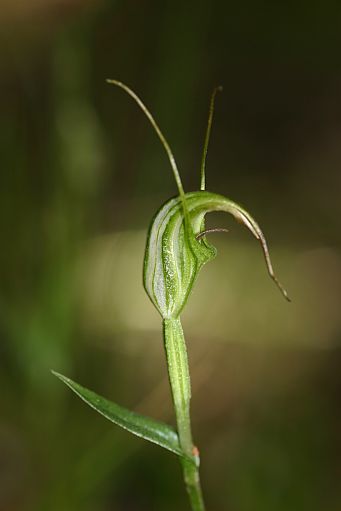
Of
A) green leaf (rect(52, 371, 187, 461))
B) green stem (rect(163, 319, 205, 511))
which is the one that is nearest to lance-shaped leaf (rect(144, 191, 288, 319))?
green stem (rect(163, 319, 205, 511))

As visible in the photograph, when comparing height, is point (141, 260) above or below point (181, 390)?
below

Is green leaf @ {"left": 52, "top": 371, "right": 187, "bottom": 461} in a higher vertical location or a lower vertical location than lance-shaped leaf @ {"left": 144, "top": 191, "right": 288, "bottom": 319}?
lower

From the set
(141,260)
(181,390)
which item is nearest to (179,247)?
(181,390)

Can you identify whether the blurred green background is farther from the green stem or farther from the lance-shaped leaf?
the lance-shaped leaf

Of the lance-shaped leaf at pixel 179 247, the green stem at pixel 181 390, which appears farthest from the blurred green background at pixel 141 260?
the lance-shaped leaf at pixel 179 247

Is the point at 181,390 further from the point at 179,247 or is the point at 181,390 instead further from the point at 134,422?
the point at 179,247

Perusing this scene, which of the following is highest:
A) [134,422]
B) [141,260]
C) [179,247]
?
[179,247]
